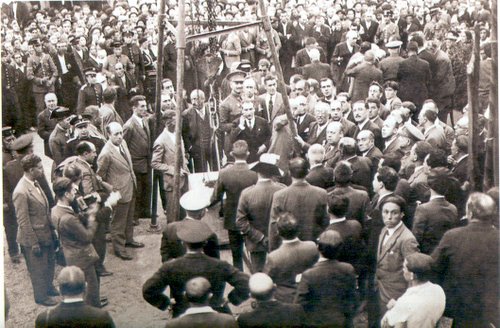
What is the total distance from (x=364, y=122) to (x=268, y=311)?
233cm

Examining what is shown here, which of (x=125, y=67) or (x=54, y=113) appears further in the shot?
(x=125, y=67)

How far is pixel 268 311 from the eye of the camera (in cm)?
459

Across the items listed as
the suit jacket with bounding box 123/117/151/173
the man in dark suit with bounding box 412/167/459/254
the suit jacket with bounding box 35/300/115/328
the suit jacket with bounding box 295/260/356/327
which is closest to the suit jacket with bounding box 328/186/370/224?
the man in dark suit with bounding box 412/167/459/254

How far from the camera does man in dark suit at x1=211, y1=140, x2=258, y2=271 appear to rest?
561cm

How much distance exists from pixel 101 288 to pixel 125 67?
1.98m

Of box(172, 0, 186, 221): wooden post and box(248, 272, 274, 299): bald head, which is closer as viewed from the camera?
box(248, 272, 274, 299): bald head

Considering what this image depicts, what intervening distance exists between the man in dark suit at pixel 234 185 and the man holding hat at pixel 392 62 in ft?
5.90


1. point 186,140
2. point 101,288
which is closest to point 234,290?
point 101,288

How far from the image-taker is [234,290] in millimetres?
5059

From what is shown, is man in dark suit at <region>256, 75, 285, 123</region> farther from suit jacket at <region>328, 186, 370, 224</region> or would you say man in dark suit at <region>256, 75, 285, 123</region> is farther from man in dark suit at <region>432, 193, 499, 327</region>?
man in dark suit at <region>432, 193, 499, 327</region>

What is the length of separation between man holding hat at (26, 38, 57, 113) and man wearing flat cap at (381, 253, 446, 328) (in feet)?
10.7

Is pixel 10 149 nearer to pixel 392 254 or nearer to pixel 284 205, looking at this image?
pixel 284 205

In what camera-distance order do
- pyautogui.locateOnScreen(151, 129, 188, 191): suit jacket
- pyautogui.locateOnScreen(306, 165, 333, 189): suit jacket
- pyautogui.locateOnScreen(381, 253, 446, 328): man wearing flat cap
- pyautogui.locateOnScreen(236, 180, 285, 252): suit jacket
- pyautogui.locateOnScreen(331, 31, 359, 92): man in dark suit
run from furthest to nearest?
1. pyautogui.locateOnScreen(331, 31, 359, 92): man in dark suit
2. pyautogui.locateOnScreen(151, 129, 188, 191): suit jacket
3. pyautogui.locateOnScreen(306, 165, 333, 189): suit jacket
4. pyautogui.locateOnScreen(236, 180, 285, 252): suit jacket
5. pyautogui.locateOnScreen(381, 253, 446, 328): man wearing flat cap

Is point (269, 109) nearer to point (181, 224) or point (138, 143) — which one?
point (138, 143)
